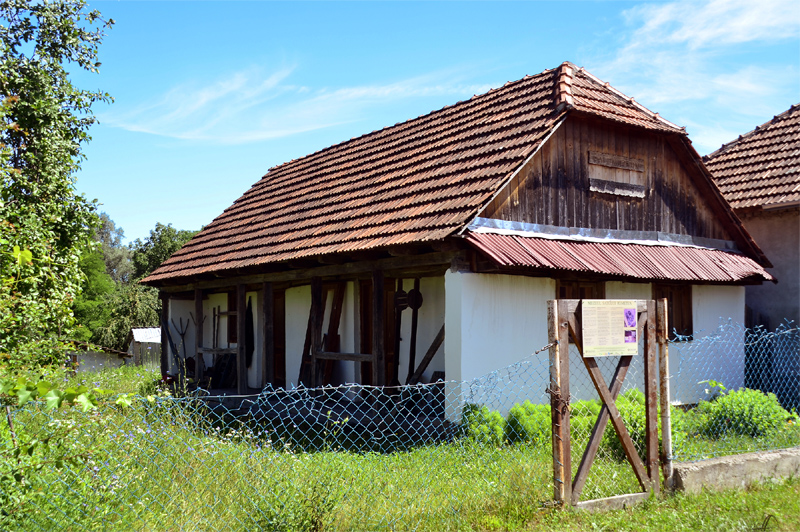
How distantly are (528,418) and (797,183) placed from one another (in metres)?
8.76

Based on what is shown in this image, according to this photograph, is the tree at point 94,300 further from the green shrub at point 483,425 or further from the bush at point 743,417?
the bush at point 743,417

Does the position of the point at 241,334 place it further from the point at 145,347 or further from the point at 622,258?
the point at 145,347

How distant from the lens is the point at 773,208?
13.5 m

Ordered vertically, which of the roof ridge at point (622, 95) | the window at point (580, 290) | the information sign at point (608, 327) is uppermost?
the roof ridge at point (622, 95)

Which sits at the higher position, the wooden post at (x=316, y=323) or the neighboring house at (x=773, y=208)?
the neighboring house at (x=773, y=208)

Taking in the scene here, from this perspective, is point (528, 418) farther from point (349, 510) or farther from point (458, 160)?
point (458, 160)

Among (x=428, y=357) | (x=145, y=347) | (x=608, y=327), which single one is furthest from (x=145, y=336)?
(x=608, y=327)

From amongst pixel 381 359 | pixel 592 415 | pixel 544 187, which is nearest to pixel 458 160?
pixel 544 187

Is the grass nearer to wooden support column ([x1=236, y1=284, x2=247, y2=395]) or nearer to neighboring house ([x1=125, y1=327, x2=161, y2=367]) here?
Result: wooden support column ([x1=236, y1=284, x2=247, y2=395])

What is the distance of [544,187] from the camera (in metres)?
10.5

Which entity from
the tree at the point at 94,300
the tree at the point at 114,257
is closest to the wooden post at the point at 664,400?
the tree at the point at 94,300

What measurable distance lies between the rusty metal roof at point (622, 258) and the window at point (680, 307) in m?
0.62

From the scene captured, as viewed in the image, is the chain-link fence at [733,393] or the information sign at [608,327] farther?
the chain-link fence at [733,393]

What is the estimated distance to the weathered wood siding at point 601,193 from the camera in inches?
407
